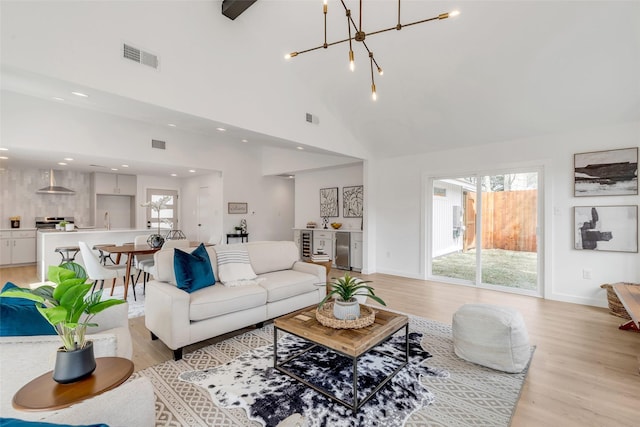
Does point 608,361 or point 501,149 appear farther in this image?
point 501,149

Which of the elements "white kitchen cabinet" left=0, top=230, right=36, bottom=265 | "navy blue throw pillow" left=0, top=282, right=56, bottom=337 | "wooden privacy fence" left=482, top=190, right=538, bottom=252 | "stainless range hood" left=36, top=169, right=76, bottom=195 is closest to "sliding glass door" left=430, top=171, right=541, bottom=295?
"wooden privacy fence" left=482, top=190, right=538, bottom=252

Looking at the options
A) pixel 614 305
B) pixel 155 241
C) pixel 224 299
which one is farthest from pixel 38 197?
pixel 614 305

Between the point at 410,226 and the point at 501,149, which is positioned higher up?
the point at 501,149

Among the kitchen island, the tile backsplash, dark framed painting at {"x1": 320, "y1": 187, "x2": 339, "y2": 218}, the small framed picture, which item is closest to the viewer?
the kitchen island

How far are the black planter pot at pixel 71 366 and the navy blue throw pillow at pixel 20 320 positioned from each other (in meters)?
0.44

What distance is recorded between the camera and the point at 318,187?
7.60 m

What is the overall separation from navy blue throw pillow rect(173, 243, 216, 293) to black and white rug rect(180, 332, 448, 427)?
2.75 ft

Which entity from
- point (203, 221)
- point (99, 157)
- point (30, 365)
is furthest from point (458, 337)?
point (203, 221)

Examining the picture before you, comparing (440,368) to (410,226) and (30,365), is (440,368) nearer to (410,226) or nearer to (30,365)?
(30,365)

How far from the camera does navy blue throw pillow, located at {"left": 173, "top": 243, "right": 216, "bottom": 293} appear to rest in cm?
289

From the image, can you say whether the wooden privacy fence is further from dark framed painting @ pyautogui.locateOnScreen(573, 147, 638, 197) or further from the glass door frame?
dark framed painting @ pyautogui.locateOnScreen(573, 147, 638, 197)

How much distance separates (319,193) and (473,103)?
4.12 metres

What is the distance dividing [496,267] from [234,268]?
4291 millimetres

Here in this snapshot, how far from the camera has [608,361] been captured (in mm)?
2578
